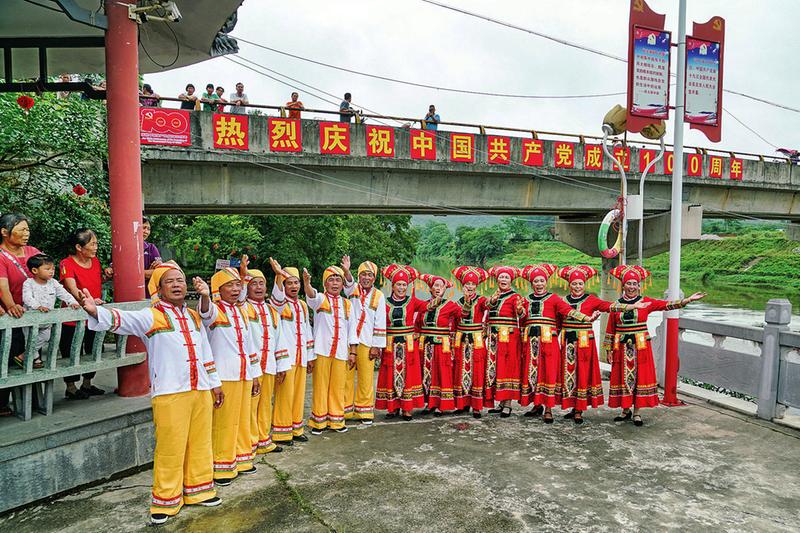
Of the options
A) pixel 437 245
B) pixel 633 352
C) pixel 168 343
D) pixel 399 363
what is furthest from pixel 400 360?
pixel 437 245

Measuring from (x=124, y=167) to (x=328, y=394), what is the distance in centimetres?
259

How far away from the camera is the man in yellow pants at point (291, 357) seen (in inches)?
181

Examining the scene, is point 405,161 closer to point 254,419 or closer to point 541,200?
point 541,200

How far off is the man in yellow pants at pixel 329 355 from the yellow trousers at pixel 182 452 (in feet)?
4.75

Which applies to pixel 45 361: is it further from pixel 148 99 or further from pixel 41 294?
pixel 148 99

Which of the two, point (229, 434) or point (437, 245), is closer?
point (229, 434)

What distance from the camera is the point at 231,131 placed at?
1052cm

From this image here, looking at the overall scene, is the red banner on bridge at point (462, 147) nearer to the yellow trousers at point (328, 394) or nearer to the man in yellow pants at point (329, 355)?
the man in yellow pants at point (329, 355)

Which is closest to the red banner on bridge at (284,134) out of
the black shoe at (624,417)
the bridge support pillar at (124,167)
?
the bridge support pillar at (124,167)

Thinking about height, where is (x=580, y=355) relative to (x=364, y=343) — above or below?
below

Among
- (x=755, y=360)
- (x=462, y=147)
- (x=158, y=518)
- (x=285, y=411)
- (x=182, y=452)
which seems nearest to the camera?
(x=158, y=518)

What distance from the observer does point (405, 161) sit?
40.1ft

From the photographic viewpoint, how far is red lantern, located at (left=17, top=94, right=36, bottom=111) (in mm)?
4957

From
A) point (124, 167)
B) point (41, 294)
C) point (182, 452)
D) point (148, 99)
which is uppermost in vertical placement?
point (148, 99)
